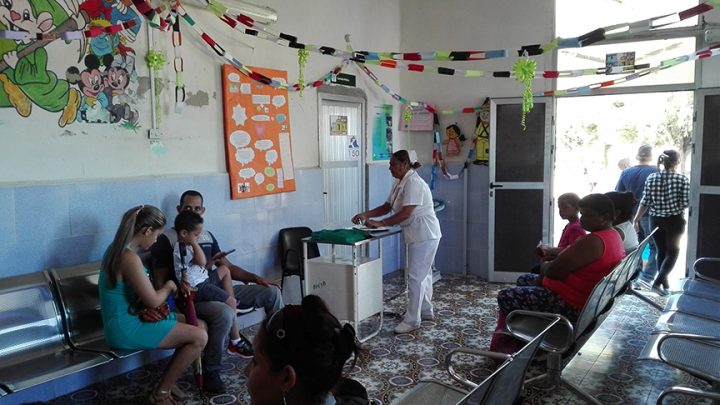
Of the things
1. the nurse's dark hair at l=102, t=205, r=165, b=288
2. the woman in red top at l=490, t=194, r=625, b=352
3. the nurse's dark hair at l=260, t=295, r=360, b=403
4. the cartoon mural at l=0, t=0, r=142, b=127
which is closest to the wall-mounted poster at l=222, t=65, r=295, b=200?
the cartoon mural at l=0, t=0, r=142, b=127

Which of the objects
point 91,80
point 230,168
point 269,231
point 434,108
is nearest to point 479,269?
point 434,108

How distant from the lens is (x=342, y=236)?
3941 mm

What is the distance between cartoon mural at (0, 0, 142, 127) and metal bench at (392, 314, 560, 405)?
244 cm

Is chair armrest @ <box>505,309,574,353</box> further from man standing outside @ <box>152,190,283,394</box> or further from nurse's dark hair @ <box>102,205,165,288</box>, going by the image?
nurse's dark hair @ <box>102,205,165,288</box>

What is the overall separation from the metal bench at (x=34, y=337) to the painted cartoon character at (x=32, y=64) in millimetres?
939

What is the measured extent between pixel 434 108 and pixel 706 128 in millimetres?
2695

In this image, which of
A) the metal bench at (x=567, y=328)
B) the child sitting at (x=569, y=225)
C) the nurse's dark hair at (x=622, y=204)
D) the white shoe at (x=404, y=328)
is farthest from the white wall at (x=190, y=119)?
the nurse's dark hair at (x=622, y=204)

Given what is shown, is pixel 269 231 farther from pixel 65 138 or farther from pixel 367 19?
pixel 367 19

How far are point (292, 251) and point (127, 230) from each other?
6.29ft

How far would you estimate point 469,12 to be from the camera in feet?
20.2

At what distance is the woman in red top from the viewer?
3.11m

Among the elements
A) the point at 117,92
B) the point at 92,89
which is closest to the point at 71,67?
the point at 92,89

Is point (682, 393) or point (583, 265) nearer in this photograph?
point (682, 393)

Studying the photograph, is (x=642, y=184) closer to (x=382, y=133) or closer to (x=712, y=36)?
(x=712, y=36)
